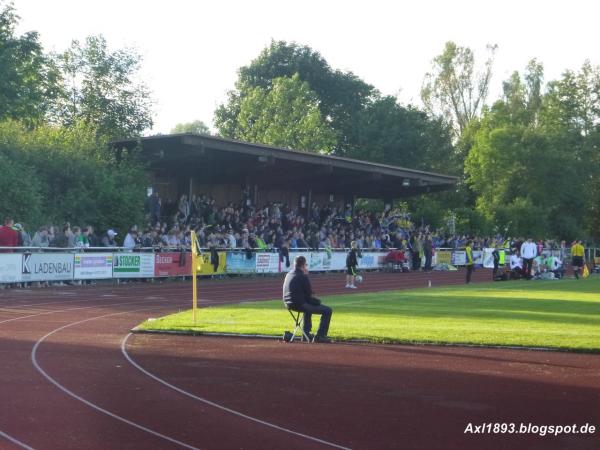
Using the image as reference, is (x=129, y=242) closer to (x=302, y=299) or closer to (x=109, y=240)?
(x=109, y=240)

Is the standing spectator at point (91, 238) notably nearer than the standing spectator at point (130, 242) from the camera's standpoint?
Yes

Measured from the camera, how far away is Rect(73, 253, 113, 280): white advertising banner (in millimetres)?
31253

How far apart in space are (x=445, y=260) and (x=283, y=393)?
1696 inches

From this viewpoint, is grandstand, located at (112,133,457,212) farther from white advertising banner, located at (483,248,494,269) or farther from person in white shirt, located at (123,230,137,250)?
person in white shirt, located at (123,230,137,250)

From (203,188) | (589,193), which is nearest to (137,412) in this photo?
(203,188)

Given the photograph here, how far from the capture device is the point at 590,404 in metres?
11.4

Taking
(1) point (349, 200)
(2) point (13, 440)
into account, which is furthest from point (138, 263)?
(1) point (349, 200)

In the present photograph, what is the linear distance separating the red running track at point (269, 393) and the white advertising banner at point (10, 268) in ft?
32.2

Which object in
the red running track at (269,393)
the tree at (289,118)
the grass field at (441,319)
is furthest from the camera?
the tree at (289,118)

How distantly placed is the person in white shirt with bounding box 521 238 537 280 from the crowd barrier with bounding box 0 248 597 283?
8858 mm

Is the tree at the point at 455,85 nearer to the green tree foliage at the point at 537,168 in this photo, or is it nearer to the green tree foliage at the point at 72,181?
the green tree foliage at the point at 537,168

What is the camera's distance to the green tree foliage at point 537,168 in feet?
242

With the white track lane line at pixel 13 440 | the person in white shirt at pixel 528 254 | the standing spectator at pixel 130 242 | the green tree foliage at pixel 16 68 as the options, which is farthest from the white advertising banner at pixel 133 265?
the white track lane line at pixel 13 440

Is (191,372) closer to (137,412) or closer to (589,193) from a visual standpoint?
(137,412)
